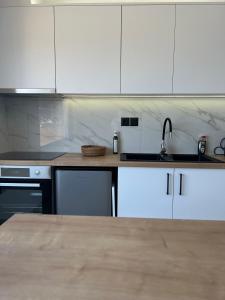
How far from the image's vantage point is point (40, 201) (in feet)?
7.14

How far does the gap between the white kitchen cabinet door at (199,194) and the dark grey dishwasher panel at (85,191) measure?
21.8 inches

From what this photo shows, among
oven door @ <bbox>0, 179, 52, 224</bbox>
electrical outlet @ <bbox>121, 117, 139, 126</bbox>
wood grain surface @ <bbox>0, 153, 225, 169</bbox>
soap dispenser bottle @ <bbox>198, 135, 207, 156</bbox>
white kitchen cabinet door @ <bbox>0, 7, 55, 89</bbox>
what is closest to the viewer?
wood grain surface @ <bbox>0, 153, 225, 169</bbox>

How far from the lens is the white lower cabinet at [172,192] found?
2.04m

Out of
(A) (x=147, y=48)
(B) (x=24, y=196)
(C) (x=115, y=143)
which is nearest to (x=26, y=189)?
(B) (x=24, y=196)

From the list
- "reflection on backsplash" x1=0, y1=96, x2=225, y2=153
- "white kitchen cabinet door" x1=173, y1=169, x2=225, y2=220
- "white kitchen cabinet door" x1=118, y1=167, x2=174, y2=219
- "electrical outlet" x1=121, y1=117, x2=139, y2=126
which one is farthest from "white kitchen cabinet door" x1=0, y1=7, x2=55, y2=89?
"white kitchen cabinet door" x1=173, y1=169, x2=225, y2=220

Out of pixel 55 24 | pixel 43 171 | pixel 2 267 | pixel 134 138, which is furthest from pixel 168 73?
pixel 2 267

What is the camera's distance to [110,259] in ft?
2.30

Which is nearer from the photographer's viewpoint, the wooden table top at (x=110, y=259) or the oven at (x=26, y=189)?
the wooden table top at (x=110, y=259)

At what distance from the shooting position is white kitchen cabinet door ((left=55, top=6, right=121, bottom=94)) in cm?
221

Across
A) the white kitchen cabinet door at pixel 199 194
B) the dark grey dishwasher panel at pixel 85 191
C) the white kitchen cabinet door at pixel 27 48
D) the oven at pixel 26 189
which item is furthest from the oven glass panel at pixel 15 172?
the white kitchen cabinet door at pixel 199 194

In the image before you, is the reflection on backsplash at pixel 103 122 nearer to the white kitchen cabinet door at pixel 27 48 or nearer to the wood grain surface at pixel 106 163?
the white kitchen cabinet door at pixel 27 48

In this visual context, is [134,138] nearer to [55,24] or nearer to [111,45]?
[111,45]

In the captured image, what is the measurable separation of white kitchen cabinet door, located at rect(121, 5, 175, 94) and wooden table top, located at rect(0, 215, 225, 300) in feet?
5.00

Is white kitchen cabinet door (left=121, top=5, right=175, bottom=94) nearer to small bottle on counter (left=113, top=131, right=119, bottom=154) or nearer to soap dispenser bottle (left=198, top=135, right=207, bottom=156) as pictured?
small bottle on counter (left=113, top=131, right=119, bottom=154)
